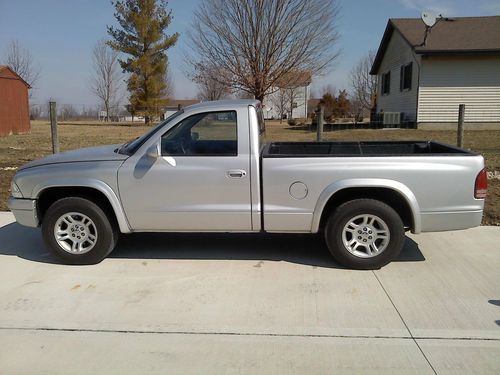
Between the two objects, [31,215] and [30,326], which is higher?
[31,215]

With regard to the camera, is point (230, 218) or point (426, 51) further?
point (426, 51)

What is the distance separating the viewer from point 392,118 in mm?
24703

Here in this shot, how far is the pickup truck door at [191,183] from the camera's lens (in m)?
4.57

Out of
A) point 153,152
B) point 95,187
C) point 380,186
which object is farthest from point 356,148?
point 95,187

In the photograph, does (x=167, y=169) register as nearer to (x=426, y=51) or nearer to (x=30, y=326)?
(x=30, y=326)

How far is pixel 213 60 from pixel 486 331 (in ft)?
50.0

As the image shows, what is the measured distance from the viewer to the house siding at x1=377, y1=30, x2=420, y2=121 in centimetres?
2211

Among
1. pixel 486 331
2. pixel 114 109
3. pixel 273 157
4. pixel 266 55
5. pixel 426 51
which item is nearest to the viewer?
pixel 486 331

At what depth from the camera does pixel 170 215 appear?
184 inches

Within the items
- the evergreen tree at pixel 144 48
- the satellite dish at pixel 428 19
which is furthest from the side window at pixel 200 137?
the evergreen tree at pixel 144 48

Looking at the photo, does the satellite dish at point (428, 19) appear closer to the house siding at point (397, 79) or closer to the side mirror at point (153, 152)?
the house siding at point (397, 79)

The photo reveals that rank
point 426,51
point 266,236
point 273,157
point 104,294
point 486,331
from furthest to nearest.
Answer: point 426,51 → point 266,236 → point 273,157 → point 104,294 → point 486,331

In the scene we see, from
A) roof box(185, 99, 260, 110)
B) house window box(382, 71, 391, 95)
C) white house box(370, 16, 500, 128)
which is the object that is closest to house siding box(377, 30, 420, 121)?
white house box(370, 16, 500, 128)

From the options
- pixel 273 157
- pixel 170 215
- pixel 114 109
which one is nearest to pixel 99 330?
pixel 170 215
